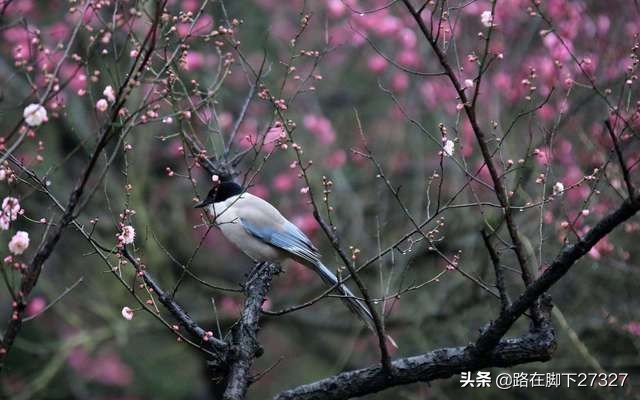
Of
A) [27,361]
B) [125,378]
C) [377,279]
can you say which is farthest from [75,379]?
[377,279]

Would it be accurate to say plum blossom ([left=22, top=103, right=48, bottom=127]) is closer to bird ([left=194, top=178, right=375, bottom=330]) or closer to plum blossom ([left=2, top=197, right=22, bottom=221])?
plum blossom ([left=2, top=197, right=22, bottom=221])

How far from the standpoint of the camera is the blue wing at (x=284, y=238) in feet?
16.9

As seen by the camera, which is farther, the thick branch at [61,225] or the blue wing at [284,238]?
the blue wing at [284,238]

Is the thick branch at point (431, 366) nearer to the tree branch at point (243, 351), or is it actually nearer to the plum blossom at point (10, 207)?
the tree branch at point (243, 351)

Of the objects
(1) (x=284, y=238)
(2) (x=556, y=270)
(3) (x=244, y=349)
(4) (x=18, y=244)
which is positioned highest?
(1) (x=284, y=238)

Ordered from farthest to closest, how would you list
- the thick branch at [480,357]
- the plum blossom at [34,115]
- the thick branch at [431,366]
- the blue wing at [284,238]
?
the blue wing at [284,238] → the thick branch at [431,366] → the thick branch at [480,357] → the plum blossom at [34,115]

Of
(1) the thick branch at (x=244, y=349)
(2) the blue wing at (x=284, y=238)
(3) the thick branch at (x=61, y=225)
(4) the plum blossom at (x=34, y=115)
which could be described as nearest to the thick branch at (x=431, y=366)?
(1) the thick branch at (x=244, y=349)

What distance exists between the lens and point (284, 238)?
523 centimetres

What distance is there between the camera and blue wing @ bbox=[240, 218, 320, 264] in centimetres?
514

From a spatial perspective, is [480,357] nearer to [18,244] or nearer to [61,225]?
[61,225]

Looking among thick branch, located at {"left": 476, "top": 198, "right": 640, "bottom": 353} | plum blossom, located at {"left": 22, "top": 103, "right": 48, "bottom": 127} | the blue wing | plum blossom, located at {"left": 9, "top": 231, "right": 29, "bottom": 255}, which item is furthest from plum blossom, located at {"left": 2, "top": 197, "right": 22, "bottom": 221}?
the blue wing

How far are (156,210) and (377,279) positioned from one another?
240 centimetres

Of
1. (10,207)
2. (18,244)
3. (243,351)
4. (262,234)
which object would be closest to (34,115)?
(10,207)

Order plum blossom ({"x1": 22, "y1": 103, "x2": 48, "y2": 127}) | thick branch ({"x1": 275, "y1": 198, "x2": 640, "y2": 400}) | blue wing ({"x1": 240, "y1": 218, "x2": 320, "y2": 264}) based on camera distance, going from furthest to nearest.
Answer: blue wing ({"x1": 240, "y1": 218, "x2": 320, "y2": 264})
thick branch ({"x1": 275, "y1": 198, "x2": 640, "y2": 400})
plum blossom ({"x1": 22, "y1": 103, "x2": 48, "y2": 127})
